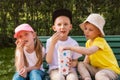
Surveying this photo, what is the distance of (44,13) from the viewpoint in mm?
9008

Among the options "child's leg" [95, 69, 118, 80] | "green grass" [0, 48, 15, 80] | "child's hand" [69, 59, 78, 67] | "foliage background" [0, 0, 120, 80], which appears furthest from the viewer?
"foliage background" [0, 0, 120, 80]

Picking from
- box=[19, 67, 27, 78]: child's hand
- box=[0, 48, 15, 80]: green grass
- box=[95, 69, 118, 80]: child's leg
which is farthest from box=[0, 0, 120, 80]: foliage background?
box=[95, 69, 118, 80]: child's leg

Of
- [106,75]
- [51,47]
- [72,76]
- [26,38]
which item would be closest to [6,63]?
[26,38]

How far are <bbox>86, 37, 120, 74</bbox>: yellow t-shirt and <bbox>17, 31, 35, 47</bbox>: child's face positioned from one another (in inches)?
27.9

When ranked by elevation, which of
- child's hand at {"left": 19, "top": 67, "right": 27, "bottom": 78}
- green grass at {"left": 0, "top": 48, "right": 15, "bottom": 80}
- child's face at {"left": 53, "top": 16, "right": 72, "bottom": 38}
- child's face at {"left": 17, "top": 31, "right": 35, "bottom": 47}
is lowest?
green grass at {"left": 0, "top": 48, "right": 15, "bottom": 80}

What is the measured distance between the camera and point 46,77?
5316 millimetres

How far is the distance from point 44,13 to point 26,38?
3731 mm

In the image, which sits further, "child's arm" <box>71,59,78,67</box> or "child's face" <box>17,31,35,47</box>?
"child's arm" <box>71,59,78,67</box>

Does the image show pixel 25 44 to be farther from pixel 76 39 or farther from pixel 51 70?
pixel 76 39

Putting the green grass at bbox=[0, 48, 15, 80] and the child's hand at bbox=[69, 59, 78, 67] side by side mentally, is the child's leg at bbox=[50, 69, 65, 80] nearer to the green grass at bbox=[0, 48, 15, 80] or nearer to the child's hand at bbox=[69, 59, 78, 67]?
the child's hand at bbox=[69, 59, 78, 67]

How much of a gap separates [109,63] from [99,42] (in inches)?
10.9

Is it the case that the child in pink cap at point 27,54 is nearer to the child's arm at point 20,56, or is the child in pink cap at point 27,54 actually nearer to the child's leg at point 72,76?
the child's arm at point 20,56

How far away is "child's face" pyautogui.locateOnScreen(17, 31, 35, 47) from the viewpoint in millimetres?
5277

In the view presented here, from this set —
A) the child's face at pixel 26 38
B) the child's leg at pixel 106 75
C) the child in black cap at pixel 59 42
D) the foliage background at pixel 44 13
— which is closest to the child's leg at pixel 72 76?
the child in black cap at pixel 59 42
